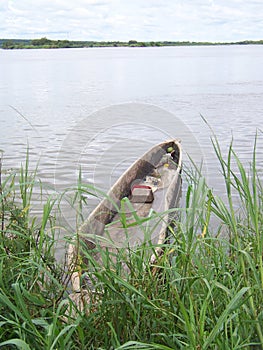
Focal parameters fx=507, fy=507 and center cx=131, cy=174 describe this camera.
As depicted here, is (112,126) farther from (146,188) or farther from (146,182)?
(146,188)

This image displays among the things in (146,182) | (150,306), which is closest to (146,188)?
(146,182)

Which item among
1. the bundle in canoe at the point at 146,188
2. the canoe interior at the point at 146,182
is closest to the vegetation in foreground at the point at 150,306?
the canoe interior at the point at 146,182

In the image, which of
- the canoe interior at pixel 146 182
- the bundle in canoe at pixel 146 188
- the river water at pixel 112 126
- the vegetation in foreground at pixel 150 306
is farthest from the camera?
the river water at pixel 112 126

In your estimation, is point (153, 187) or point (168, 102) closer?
point (153, 187)

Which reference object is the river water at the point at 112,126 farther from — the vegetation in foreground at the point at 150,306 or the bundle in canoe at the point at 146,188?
the vegetation in foreground at the point at 150,306

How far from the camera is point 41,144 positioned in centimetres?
1384

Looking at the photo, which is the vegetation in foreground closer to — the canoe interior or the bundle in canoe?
the canoe interior

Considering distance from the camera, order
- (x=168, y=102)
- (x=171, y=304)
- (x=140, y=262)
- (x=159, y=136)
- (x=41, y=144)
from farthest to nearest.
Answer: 1. (x=168, y=102)
2. (x=159, y=136)
3. (x=41, y=144)
4. (x=140, y=262)
5. (x=171, y=304)

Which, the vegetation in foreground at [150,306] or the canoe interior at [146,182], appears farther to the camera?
the canoe interior at [146,182]

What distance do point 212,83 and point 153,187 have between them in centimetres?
2409

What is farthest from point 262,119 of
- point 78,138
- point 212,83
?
point 212,83

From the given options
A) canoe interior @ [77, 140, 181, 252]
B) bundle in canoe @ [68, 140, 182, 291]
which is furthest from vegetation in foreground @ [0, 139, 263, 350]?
bundle in canoe @ [68, 140, 182, 291]

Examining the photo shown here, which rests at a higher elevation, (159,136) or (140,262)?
(140,262)

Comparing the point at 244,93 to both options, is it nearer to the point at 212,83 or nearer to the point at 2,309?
the point at 212,83
